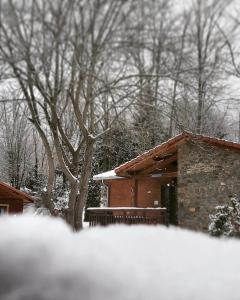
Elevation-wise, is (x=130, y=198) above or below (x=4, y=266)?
above

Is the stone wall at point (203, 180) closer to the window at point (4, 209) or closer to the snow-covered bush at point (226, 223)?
the snow-covered bush at point (226, 223)

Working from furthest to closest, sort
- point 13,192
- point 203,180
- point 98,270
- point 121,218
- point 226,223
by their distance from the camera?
point 13,192
point 203,180
point 121,218
point 226,223
point 98,270

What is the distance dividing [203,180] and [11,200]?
10.8m

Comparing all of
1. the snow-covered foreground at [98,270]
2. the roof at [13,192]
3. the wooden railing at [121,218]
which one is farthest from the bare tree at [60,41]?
the roof at [13,192]

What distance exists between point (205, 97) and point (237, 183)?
5677 millimetres

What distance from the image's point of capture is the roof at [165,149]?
49.5 feet

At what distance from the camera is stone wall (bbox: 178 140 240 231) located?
1523cm

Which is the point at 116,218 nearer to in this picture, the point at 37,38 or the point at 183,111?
the point at 183,111

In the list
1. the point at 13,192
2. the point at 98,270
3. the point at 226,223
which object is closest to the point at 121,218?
the point at 226,223

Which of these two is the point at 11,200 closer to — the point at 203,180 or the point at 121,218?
the point at 121,218

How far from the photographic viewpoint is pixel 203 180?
52.1 feet

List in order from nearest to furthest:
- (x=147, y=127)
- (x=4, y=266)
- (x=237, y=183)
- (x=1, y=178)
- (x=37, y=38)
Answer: (x=4, y=266), (x=37, y=38), (x=147, y=127), (x=237, y=183), (x=1, y=178)

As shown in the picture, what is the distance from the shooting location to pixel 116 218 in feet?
49.6

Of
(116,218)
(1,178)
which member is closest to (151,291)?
(116,218)
